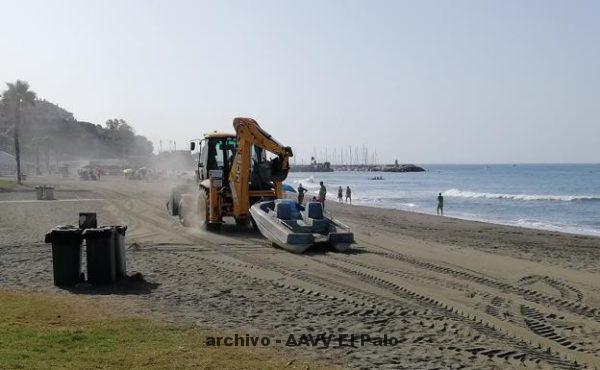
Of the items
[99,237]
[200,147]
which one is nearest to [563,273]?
[99,237]

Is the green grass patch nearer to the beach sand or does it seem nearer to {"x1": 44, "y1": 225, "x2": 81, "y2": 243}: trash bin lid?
the beach sand

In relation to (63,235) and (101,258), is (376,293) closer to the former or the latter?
(101,258)

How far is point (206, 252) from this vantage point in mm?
14227

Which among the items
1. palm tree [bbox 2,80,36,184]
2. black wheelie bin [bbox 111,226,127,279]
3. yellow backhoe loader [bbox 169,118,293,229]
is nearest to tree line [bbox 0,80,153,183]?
palm tree [bbox 2,80,36,184]

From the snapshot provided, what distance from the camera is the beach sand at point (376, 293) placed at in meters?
6.78

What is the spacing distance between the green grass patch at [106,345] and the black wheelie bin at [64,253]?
192cm

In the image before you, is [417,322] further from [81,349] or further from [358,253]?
[358,253]

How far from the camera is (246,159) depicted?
54.0 ft

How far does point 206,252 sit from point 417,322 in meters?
7.28

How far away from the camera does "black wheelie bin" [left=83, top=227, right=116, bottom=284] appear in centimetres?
1016

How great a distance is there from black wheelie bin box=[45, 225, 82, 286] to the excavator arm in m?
6.79

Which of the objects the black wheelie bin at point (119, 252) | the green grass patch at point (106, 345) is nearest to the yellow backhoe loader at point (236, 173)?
the black wheelie bin at point (119, 252)

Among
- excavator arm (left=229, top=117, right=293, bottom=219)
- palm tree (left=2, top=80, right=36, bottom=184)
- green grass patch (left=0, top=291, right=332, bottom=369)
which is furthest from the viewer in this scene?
palm tree (left=2, top=80, right=36, bottom=184)

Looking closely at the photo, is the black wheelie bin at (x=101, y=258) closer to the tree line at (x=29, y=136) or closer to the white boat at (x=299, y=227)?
the white boat at (x=299, y=227)
